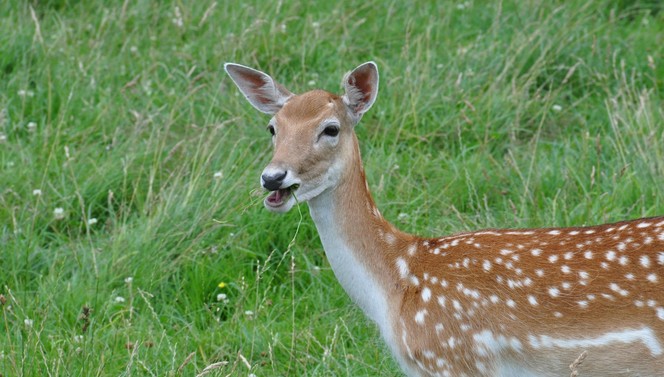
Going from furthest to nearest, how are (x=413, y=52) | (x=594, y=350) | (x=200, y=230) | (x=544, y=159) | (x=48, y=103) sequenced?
1. (x=413, y=52)
2. (x=48, y=103)
3. (x=544, y=159)
4. (x=200, y=230)
5. (x=594, y=350)

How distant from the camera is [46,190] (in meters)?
7.27

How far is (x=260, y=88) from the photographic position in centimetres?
604

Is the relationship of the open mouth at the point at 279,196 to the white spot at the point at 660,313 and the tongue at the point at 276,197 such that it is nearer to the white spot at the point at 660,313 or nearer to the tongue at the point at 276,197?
the tongue at the point at 276,197

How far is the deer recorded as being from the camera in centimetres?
490

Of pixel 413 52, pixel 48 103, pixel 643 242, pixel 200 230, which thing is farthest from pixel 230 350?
pixel 413 52

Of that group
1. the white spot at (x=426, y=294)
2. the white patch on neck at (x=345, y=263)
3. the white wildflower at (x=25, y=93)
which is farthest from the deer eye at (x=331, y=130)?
the white wildflower at (x=25, y=93)

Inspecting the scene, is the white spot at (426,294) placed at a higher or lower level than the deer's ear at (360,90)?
lower

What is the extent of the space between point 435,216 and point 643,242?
2198 millimetres

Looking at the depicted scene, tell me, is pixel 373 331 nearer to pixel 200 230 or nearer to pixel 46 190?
pixel 200 230

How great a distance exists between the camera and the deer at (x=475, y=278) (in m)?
4.90

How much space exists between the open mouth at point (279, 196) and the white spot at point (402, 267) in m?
0.55

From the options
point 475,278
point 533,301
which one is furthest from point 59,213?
point 533,301

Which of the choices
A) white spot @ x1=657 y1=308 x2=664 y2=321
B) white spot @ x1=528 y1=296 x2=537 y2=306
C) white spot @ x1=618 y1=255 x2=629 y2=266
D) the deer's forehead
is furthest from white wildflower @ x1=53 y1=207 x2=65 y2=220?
white spot @ x1=657 y1=308 x2=664 y2=321

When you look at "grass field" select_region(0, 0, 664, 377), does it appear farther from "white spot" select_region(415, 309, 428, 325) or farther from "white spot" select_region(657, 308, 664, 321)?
"white spot" select_region(657, 308, 664, 321)
